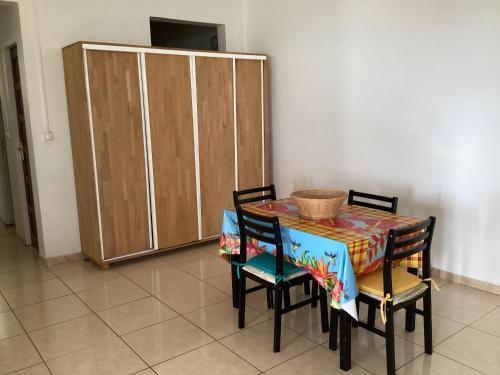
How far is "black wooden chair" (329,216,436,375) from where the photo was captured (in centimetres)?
224

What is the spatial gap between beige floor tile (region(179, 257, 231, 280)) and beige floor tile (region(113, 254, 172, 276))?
211mm

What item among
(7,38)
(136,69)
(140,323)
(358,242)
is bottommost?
(140,323)

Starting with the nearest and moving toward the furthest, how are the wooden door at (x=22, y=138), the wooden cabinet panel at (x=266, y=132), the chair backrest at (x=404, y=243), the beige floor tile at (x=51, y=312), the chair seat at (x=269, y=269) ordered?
the chair backrest at (x=404, y=243), the chair seat at (x=269, y=269), the beige floor tile at (x=51, y=312), the wooden door at (x=22, y=138), the wooden cabinet panel at (x=266, y=132)


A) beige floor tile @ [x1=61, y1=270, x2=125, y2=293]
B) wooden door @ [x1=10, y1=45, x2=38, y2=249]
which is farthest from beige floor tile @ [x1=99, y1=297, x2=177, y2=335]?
wooden door @ [x1=10, y1=45, x2=38, y2=249]

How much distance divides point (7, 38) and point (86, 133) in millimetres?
1386

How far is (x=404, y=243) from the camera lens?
2250 mm

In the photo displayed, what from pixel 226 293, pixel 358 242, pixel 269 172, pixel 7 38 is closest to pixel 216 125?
pixel 269 172

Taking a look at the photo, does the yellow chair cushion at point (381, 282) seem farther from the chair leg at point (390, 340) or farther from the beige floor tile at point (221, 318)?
the beige floor tile at point (221, 318)

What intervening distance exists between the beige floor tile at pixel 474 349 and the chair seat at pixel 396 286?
448mm

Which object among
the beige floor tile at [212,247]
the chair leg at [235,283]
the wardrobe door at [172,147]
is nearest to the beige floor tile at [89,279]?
the wardrobe door at [172,147]

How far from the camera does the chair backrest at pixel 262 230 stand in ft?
8.29

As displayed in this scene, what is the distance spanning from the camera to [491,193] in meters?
3.23

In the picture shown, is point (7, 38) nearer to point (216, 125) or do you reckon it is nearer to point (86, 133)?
point (86, 133)

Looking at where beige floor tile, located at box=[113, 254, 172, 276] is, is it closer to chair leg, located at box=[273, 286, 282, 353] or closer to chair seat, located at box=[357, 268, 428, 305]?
chair leg, located at box=[273, 286, 282, 353]
